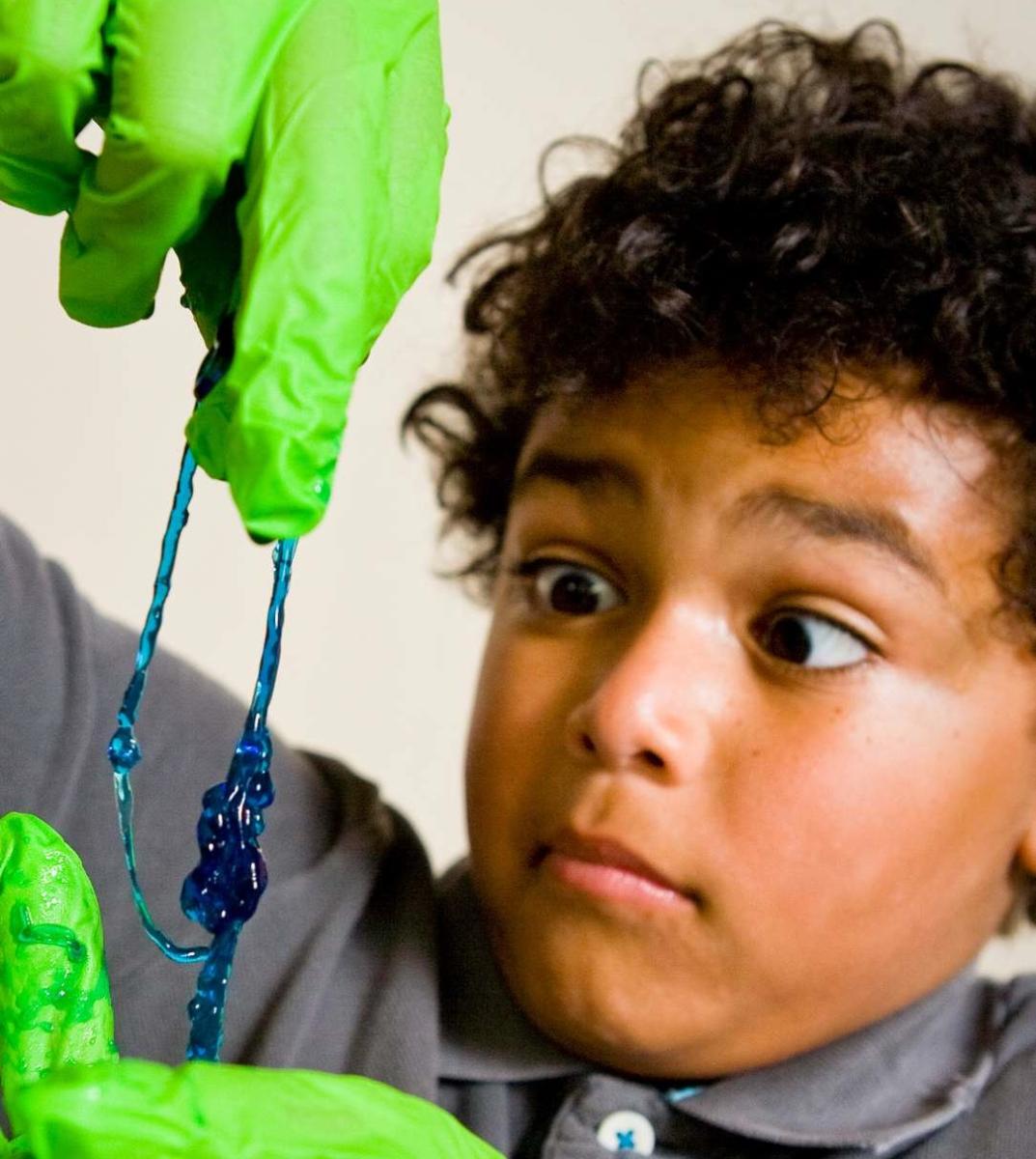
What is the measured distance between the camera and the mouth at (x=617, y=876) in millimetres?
594

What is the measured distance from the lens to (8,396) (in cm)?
103

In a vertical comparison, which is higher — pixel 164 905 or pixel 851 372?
pixel 851 372

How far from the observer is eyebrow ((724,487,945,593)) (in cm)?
60

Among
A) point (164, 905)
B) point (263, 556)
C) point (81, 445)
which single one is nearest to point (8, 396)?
point (81, 445)

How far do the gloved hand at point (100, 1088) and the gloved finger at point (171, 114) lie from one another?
15cm

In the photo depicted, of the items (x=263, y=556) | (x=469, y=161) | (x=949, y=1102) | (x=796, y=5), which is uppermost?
(x=796, y=5)

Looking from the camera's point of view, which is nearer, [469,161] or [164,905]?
[164,905]

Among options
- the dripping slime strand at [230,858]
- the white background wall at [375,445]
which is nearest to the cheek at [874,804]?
the dripping slime strand at [230,858]

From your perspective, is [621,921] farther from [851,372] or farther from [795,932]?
[851,372]

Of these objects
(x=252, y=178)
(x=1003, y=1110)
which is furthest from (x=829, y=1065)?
(x=252, y=178)

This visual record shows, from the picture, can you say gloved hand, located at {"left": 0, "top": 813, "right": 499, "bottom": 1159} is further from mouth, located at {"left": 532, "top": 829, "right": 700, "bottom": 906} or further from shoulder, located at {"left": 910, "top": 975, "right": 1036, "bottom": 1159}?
shoulder, located at {"left": 910, "top": 975, "right": 1036, "bottom": 1159}

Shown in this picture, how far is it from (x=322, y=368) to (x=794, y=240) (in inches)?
12.1

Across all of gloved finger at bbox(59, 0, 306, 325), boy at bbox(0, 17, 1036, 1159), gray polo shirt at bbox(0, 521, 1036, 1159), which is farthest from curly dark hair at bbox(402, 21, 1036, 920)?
gloved finger at bbox(59, 0, 306, 325)

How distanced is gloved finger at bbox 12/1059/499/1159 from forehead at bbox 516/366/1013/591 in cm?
27
